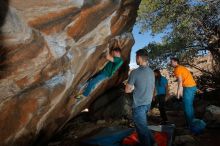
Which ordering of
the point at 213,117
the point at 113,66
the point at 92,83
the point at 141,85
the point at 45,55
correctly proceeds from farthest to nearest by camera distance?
the point at 213,117
the point at 92,83
the point at 113,66
the point at 45,55
the point at 141,85

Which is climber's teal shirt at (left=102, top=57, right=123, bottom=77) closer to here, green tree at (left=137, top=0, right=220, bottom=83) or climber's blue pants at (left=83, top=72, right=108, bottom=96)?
climber's blue pants at (left=83, top=72, right=108, bottom=96)

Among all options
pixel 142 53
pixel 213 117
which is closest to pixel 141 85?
pixel 142 53

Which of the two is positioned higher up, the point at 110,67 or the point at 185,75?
the point at 110,67

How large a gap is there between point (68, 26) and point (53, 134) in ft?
13.7

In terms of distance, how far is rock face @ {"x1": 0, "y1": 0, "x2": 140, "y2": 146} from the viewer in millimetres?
6422

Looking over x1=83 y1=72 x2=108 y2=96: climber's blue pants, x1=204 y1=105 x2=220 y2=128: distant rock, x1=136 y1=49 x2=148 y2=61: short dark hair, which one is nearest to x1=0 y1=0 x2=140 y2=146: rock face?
x1=83 y1=72 x2=108 y2=96: climber's blue pants

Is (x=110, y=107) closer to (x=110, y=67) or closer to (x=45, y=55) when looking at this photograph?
(x=110, y=67)

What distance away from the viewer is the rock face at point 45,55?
6.42 meters

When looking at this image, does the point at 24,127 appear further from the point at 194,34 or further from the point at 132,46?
the point at 194,34

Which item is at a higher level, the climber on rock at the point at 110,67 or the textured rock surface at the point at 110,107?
the climber on rock at the point at 110,67

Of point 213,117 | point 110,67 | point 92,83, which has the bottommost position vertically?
point 213,117

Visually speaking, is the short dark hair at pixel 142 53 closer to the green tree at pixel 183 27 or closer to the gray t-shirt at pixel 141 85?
the gray t-shirt at pixel 141 85

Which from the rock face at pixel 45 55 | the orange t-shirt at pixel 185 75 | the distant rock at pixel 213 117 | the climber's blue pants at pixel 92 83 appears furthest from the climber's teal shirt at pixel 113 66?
the distant rock at pixel 213 117

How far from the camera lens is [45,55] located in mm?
7078
